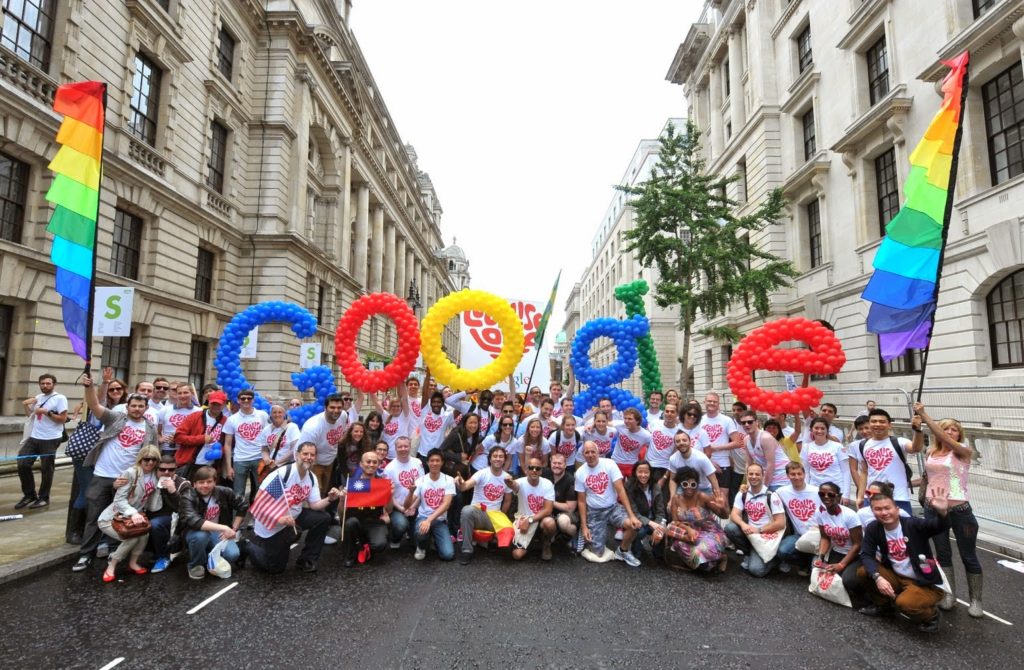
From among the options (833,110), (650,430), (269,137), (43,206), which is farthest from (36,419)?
(833,110)

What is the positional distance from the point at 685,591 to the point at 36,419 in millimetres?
9607

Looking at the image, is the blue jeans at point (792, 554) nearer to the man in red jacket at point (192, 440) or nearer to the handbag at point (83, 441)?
the man in red jacket at point (192, 440)

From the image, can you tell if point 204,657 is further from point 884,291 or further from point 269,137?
point 269,137

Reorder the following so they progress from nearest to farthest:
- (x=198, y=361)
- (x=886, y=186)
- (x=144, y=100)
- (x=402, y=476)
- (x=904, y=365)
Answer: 1. (x=402, y=476)
2. (x=904, y=365)
3. (x=886, y=186)
4. (x=144, y=100)
5. (x=198, y=361)

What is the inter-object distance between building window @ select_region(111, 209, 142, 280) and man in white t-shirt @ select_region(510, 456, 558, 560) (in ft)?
53.3

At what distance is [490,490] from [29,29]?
16.2 m

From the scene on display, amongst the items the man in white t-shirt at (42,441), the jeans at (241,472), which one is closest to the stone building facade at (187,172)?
the man in white t-shirt at (42,441)

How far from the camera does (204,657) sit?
4176mm

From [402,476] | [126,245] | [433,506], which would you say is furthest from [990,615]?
[126,245]

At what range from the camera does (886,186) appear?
59.5ft

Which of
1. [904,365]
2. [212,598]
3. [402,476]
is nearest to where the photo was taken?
[212,598]

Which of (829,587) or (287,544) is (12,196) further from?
(829,587)

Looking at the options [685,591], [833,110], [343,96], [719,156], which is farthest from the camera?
[343,96]

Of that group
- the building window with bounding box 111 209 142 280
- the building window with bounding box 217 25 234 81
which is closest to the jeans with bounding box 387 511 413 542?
the building window with bounding box 111 209 142 280
